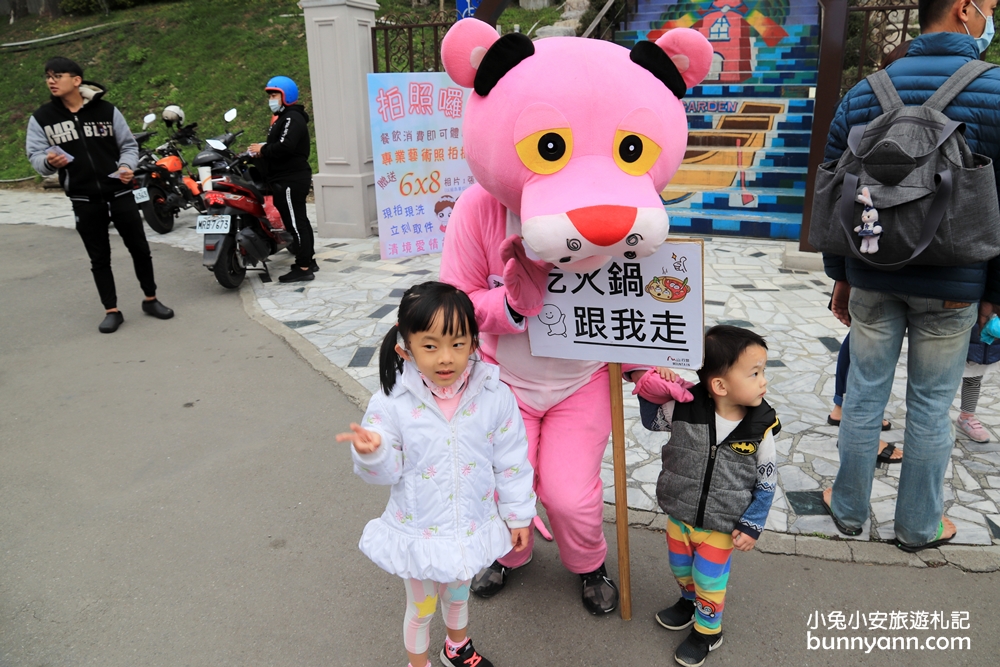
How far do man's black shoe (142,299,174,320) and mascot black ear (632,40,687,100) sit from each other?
5.03m

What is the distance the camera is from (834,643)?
2623mm

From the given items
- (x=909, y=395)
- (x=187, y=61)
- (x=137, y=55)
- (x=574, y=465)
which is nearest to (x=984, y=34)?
(x=909, y=395)

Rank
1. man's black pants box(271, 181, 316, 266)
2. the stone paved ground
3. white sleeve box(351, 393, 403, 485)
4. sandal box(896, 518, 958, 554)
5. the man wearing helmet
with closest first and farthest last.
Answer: white sleeve box(351, 393, 403, 485)
sandal box(896, 518, 958, 554)
the stone paved ground
the man wearing helmet
man's black pants box(271, 181, 316, 266)

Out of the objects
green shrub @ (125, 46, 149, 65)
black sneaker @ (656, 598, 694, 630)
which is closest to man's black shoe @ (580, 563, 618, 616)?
black sneaker @ (656, 598, 694, 630)

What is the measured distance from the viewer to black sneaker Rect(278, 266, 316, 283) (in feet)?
24.4

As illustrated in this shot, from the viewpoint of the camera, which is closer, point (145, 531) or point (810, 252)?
point (145, 531)

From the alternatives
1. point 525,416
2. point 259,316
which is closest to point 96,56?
point 259,316

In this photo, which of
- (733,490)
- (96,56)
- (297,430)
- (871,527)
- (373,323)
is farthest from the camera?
(96,56)

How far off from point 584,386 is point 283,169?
5.59 metres

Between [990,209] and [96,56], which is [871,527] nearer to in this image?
[990,209]

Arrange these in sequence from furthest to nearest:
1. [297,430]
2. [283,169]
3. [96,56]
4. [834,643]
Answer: [96,56] → [283,169] → [297,430] → [834,643]

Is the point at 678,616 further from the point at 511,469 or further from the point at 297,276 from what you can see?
the point at 297,276

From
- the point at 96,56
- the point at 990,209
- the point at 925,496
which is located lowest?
the point at 925,496

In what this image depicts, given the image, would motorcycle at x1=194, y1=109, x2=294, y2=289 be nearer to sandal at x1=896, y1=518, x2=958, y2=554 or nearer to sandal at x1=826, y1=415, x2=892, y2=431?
sandal at x1=826, y1=415, x2=892, y2=431
